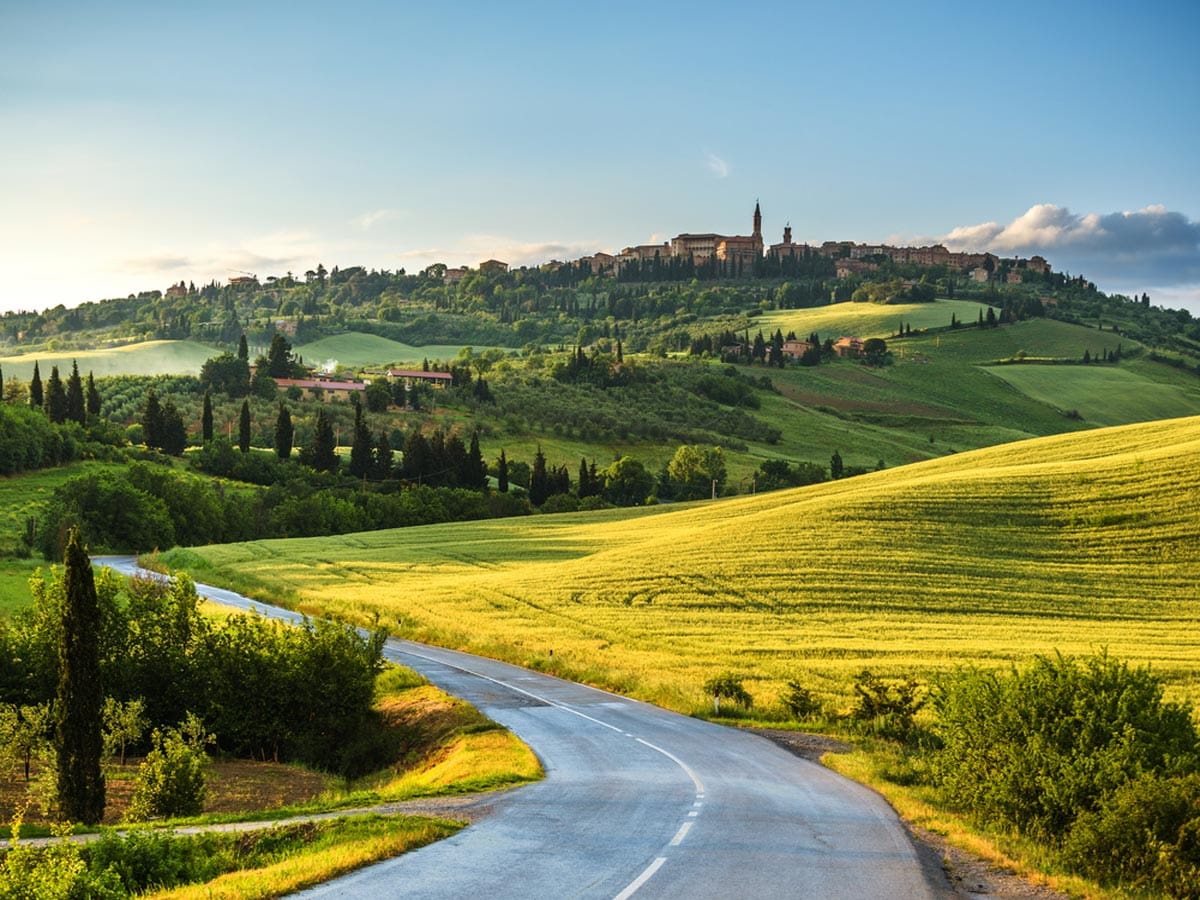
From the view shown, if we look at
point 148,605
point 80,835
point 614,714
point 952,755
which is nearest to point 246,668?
point 148,605

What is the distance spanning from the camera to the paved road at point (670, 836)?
1477cm

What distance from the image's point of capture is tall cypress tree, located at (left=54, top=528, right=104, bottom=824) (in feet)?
80.6

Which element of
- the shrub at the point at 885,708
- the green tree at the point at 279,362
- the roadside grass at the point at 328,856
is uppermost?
the green tree at the point at 279,362

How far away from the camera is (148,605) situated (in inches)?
1481

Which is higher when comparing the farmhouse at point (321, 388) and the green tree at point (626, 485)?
the farmhouse at point (321, 388)

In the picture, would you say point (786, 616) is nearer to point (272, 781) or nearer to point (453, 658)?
point (453, 658)

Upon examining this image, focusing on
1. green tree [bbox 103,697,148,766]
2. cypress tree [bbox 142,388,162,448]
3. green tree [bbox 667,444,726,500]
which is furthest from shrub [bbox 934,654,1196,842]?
cypress tree [bbox 142,388,162,448]

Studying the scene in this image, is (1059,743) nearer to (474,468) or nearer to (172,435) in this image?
(474,468)

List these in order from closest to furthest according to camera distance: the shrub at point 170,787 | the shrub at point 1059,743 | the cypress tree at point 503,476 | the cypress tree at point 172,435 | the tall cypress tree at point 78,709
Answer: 1. the shrub at point 1059,743
2. the tall cypress tree at point 78,709
3. the shrub at point 170,787
4. the cypress tree at point 503,476
5. the cypress tree at point 172,435

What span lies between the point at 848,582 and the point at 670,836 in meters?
38.1

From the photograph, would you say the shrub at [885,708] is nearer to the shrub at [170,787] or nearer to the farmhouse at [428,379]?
the shrub at [170,787]

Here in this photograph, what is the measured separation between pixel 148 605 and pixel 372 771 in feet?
33.0

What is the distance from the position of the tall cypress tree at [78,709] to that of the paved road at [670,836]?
9644 millimetres

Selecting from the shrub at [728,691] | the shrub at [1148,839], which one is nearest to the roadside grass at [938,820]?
the shrub at [1148,839]
